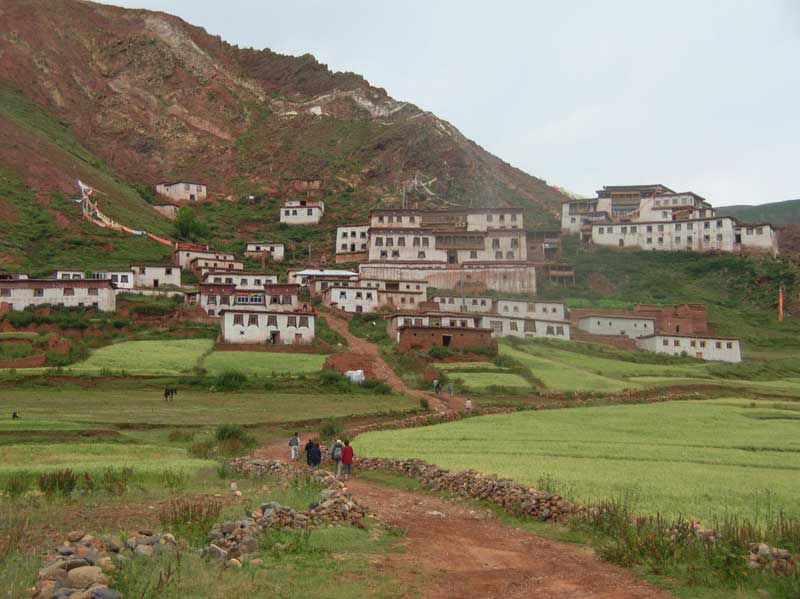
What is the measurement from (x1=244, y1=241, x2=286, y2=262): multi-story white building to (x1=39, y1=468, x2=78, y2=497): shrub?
3388 inches

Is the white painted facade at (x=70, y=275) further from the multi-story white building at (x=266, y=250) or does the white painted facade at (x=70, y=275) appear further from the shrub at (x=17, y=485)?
the shrub at (x=17, y=485)

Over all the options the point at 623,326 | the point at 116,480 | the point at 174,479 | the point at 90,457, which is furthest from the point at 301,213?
the point at 116,480

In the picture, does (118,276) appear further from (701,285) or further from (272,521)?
(272,521)

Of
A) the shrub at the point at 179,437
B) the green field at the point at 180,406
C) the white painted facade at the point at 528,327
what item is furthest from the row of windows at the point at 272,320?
the shrub at the point at 179,437

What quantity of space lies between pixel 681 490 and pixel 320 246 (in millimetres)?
94394

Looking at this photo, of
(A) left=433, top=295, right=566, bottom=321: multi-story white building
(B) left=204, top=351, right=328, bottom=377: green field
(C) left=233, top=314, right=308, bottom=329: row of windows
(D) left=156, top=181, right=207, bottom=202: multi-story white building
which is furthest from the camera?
(D) left=156, top=181, right=207, bottom=202: multi-story white building

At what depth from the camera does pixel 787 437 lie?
115ft

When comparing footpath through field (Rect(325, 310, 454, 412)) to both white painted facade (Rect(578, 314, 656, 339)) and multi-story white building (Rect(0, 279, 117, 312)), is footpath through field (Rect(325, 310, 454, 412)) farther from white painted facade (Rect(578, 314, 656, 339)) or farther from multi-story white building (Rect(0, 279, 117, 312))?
white painted facade (Rect(578, 314, 656, 339))

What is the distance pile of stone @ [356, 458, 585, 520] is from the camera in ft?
62.2

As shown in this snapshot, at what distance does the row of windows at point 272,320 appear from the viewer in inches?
2731

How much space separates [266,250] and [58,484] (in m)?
87.7

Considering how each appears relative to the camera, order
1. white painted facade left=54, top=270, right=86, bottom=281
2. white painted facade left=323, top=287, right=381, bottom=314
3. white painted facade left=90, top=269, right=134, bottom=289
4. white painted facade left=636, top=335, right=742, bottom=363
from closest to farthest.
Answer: white painted facade left=636, top=335, right=742, bottom=363
white painted facade left=54, top=270, right=86, bottom=281
white painted facade left=90, top=269, right=134, bottom=289
white painted facade left=323, top=287, right=381, bottom=314

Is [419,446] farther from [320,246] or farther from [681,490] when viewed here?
[320,246]

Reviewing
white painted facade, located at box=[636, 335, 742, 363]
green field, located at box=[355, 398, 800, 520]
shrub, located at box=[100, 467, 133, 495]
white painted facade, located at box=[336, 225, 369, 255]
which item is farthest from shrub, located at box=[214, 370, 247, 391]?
white painted facade, located at box=[336, 225, 369, 255]
